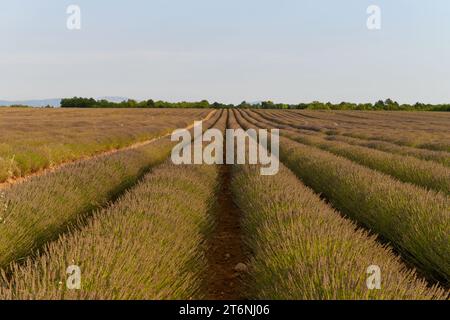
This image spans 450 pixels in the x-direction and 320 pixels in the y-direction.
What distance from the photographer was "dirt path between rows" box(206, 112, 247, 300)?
3.52m

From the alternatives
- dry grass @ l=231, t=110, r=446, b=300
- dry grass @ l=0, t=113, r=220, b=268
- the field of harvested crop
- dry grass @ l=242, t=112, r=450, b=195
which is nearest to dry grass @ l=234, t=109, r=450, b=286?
the field of harvested crop

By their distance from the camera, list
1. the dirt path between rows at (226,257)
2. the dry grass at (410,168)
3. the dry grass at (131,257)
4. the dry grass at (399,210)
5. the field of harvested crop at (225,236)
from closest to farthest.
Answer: the dry grass at (131,257) → the field of harvested crop at (225,236) → the dirt path between rows at (226,257) → the dry grass at (399,210) → the dry grass at (410,168)

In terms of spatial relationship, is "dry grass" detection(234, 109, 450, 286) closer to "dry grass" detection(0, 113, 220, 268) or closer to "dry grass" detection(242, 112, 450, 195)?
"dry grass" detection(242, 112, 450, 195)

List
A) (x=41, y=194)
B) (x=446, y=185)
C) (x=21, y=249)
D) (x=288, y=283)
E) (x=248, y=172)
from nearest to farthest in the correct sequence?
(x=288, y=283) → (x=21, y=249) → (x=41, y=194) → (x=446, y=185) → (x=248, y=172)

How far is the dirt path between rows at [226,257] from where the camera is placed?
3.52 meters

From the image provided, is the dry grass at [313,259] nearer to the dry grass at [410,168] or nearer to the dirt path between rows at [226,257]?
the dirt path between rows at [226,257]

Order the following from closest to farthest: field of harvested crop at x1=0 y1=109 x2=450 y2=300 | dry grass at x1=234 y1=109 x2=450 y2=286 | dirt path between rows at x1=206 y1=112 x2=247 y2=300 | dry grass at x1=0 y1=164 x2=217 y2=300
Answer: dry grass at x1=0 y1=164 x2=217 y2=300 < field of harvested crop at x1=0 y1=109 x2=450 y2=300 < dirt path between rows at x1=206 y1=112 x2=247 y2=300 < dry grass at x1=234 y1=109 x2=450 y2=286

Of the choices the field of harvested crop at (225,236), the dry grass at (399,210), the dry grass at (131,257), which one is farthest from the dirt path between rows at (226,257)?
the dry grass at (399,210)

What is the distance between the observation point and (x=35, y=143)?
11.8 meters

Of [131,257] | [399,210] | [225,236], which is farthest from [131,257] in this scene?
[399,210]
